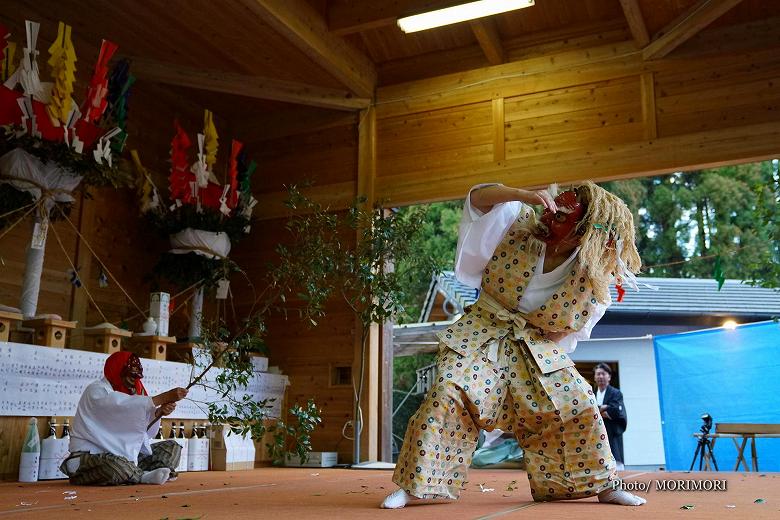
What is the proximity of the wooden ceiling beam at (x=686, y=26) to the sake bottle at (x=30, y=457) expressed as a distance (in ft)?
17.0

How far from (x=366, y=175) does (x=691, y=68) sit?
9.46ft

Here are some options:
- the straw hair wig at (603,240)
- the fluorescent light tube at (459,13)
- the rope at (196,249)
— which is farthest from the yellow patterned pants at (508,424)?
the rope at (196,249)

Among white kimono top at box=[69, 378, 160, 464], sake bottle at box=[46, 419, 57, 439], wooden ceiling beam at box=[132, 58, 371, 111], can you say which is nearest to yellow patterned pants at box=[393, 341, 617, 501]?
white kimono top at box=[69, 378, 160, 464]

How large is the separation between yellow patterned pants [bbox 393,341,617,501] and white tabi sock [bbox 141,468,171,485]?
1801 mm

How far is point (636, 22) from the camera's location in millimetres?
5969

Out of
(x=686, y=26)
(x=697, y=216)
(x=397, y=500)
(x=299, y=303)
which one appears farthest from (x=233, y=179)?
(x=697, y=216)

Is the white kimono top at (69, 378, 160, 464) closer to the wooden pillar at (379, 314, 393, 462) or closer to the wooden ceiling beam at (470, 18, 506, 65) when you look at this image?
the wooden pillar at (379, 314, 393, 462)

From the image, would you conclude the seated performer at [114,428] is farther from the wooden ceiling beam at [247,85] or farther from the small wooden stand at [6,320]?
the wooden ceiling beam at [247,85]

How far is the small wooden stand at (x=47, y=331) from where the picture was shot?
4707 mm

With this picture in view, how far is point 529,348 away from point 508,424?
29 cm

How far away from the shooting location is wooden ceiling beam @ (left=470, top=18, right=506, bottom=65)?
6.34 metres

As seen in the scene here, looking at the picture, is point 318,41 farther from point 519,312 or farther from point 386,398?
point 519,312

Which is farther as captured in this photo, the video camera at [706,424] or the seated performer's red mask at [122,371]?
the video camera at [706,424]

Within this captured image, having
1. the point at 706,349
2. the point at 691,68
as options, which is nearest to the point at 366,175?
the point at 691,68
